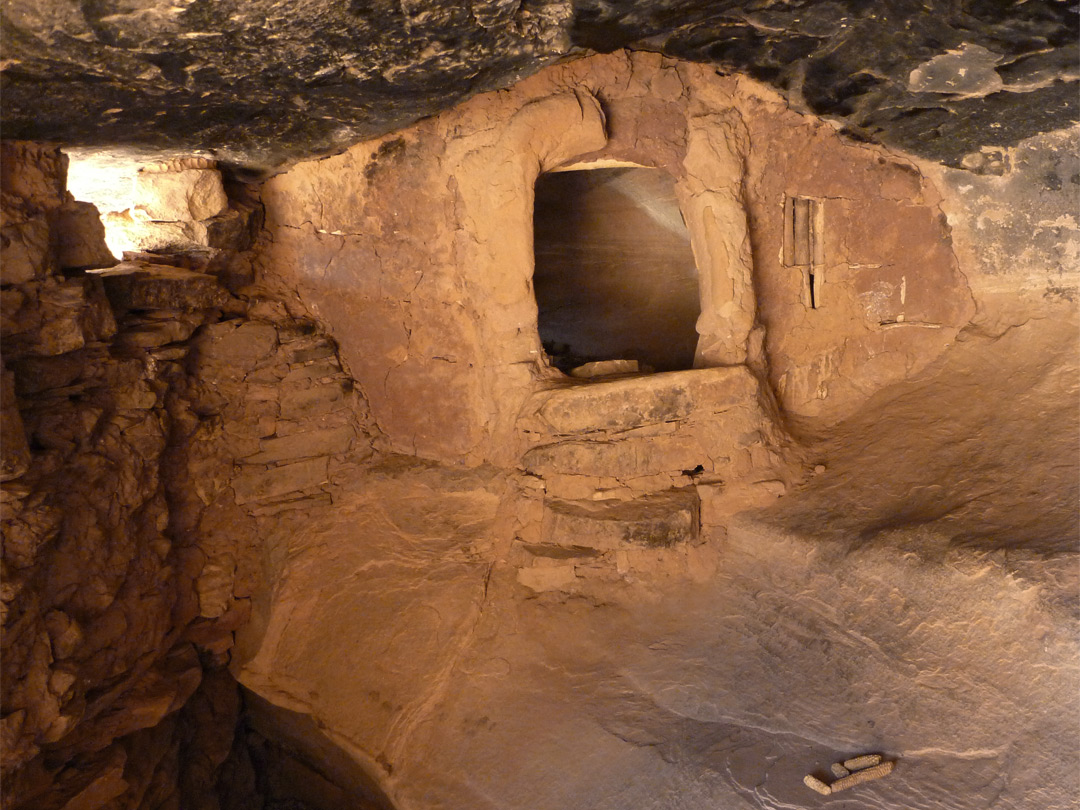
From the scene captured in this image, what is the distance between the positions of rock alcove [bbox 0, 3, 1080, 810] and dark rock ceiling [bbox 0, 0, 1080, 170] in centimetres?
9

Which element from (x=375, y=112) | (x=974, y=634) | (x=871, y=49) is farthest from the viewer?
(x=375, y=112)

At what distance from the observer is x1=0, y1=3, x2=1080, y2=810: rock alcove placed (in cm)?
291

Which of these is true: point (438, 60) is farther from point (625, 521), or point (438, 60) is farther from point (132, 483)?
point (132, 483)

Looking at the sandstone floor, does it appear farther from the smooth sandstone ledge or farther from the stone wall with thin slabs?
the smooth sandstone ledge

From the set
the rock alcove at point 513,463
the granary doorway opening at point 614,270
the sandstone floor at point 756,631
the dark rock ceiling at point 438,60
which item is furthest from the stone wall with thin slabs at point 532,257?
the granary doorway opening at point 614,270

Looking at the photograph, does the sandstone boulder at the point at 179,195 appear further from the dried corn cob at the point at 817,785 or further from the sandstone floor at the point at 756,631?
the dried corn cob at the point at 817,785

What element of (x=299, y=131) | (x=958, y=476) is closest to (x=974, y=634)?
(x=958, y=476)

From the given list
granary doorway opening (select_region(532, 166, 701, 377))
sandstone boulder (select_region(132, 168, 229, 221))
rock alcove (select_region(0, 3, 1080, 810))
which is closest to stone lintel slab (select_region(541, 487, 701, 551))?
rock alcove (select_region(0, 3, 1080, 810))

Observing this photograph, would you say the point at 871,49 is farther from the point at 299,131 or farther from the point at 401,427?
the point at 401,427

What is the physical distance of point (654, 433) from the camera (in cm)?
370

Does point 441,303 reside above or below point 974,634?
above

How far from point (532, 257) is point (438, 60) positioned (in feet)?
3.33

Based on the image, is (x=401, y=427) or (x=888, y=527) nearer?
(x=888, y=527)

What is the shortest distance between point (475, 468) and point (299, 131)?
1.86 m
